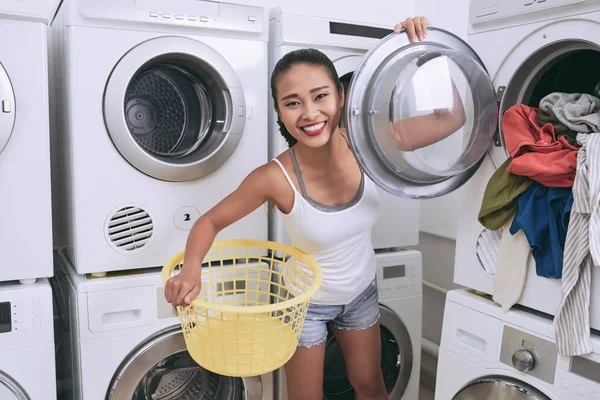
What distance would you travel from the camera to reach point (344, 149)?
1.54m

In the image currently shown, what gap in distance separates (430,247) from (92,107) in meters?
1.61

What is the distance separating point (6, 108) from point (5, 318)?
1.86ft

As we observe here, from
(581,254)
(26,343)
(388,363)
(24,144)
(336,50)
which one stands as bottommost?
(388,363)

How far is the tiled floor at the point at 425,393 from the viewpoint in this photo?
7.59ft

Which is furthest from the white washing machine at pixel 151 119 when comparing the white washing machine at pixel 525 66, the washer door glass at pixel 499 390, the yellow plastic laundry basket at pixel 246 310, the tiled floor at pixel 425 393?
the tiled floor at pixel 425 393

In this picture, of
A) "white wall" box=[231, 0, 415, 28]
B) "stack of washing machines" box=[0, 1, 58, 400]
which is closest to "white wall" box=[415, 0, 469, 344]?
"white wall" box=[231, 0, 415, 28]

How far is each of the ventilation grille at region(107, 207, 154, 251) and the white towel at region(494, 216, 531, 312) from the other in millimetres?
1003

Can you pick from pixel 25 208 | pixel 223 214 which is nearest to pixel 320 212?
pixel 223 214

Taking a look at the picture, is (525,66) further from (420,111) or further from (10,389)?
(10,389)

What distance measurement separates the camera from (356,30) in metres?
1.92

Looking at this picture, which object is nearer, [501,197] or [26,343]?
[501,197]

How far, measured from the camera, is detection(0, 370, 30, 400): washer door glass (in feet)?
4.78

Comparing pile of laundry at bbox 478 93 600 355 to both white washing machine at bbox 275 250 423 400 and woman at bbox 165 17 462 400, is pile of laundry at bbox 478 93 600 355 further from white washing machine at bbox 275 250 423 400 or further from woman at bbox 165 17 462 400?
white washing machine at bbox 275 250 423 400

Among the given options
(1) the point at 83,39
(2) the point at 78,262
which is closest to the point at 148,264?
(2) the point at 78,262
